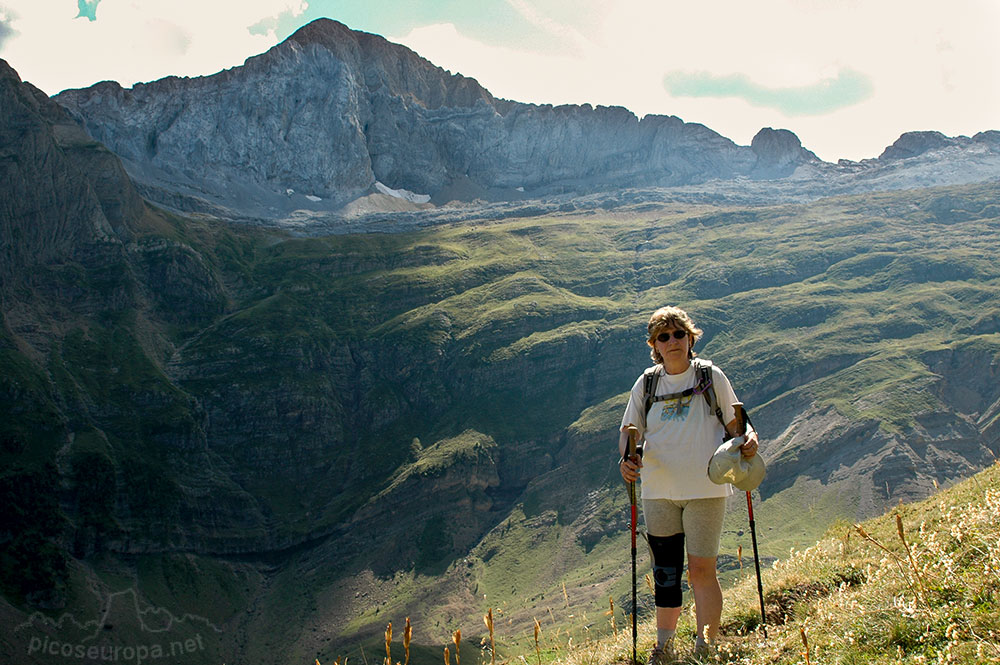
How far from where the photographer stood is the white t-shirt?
26.9 ft

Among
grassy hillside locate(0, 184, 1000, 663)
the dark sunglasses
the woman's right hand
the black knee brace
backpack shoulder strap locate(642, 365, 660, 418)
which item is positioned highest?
the dark sunglasses

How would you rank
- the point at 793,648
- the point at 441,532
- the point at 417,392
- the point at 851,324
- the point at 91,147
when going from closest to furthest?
the point at 793,648, the point at 441,532, the point at 851,324, the point at 417,392, the point at 91,147

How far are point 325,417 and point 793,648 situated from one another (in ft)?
527

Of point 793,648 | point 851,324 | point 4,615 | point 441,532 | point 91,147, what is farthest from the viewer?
point 91,147

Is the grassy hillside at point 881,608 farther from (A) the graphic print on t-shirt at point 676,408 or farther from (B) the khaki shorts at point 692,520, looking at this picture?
(A) the graphic print on t-shirt at point 676,408

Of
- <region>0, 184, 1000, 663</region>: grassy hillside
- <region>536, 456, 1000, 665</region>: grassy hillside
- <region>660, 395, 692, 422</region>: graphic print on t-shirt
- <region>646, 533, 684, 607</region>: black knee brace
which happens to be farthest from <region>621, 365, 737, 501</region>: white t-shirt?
<region>0, 184, 1000, 663</region>: grassy hillside

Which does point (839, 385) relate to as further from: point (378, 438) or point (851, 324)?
point (378, 438)

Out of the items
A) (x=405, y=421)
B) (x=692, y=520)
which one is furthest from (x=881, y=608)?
(x=405, y=421)

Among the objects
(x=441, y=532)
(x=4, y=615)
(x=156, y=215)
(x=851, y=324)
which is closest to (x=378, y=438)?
(x=441, y=532)

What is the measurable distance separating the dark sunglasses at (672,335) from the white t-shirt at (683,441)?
39 cm

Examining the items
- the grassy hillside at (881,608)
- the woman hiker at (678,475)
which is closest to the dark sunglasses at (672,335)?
the woman hiker at (678,475)

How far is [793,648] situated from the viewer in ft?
23.5

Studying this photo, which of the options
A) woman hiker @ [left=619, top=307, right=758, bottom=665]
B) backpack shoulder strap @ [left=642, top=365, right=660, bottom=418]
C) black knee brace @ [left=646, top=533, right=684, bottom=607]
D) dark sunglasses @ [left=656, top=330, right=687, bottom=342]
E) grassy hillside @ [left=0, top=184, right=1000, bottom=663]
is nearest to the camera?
woman hiker @ [left=619, top=307, right=758, bottom=665]

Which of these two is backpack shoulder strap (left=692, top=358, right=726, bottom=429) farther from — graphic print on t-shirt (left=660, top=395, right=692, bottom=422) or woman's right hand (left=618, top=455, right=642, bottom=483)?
woman's right hand (left=618, top=455, right=642, bottom=483)
